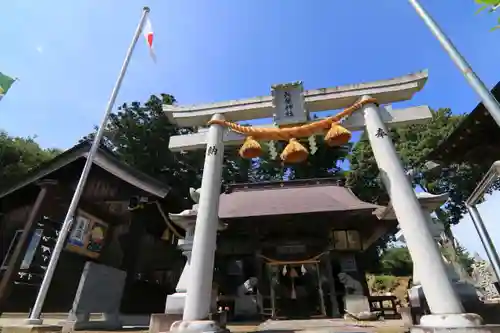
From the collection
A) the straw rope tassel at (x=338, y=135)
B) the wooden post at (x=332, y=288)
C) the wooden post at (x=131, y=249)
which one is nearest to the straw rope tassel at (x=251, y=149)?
the straw rope tassel at (x=338, y=135)

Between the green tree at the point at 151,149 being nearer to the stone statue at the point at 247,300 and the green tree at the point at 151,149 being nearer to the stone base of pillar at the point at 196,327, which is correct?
the stone statue at the point at 247,300

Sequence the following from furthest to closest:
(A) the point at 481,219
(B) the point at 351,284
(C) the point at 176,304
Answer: (B) the point at 351,284 < (A) the point at 481,219 < (C) the point at 176,304

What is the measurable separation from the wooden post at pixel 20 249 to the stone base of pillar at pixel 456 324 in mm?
9799

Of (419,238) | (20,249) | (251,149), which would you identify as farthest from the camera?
(20,249)

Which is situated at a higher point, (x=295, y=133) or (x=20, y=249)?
(x=295, y=133)

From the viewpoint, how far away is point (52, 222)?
30.8ft

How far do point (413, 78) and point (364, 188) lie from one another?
21.1 meters

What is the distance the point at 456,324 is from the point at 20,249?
10233 mm

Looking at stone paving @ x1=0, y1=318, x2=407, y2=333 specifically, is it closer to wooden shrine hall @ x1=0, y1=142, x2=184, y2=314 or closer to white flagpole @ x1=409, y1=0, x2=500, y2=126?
wooden shrine hall @ x1=0, y1=142, x2=184, y2=314

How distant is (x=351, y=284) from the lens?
11.1 metres

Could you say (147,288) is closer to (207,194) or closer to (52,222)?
(52,222)

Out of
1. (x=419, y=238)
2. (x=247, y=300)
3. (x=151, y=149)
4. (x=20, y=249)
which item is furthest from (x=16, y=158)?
(x=419, y=238)

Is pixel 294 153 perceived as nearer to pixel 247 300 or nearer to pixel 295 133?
pixel 295 133

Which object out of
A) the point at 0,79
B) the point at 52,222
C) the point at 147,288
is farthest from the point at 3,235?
the point at 0,79
